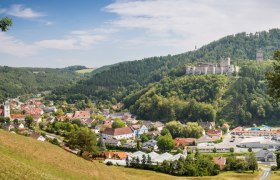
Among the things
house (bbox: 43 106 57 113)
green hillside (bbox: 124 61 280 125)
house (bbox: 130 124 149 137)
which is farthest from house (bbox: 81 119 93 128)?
house (bbox: 43 106 57 113)

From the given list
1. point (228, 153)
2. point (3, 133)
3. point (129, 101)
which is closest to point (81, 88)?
point (129, 101)

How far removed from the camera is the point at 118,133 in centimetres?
8631

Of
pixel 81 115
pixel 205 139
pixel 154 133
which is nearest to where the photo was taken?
pixel 205 139

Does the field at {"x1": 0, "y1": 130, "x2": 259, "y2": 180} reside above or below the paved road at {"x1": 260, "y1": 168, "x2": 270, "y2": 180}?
above

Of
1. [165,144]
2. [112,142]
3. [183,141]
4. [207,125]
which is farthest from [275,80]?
[207,125]

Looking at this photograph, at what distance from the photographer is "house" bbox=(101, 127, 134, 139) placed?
280ft

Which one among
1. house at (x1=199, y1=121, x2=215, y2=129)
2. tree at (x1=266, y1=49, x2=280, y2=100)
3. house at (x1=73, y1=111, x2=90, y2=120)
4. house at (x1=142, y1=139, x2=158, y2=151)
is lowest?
house at (x1=142, y1=139, x2=158, y2=151)

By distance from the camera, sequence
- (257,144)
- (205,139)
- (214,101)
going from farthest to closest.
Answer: (214,101), (205,139), (257,144)

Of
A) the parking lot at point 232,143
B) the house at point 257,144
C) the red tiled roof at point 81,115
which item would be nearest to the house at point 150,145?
the parking lot at point 232,143

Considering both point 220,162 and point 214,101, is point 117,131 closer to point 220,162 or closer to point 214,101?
point 220,162

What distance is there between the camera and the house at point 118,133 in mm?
85438

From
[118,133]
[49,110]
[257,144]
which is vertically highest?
[49,110]

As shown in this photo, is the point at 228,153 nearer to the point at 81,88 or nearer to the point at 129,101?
the point at 129,101

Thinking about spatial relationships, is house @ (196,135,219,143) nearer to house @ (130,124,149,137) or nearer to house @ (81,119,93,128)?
house @ (130,124,149,137)
